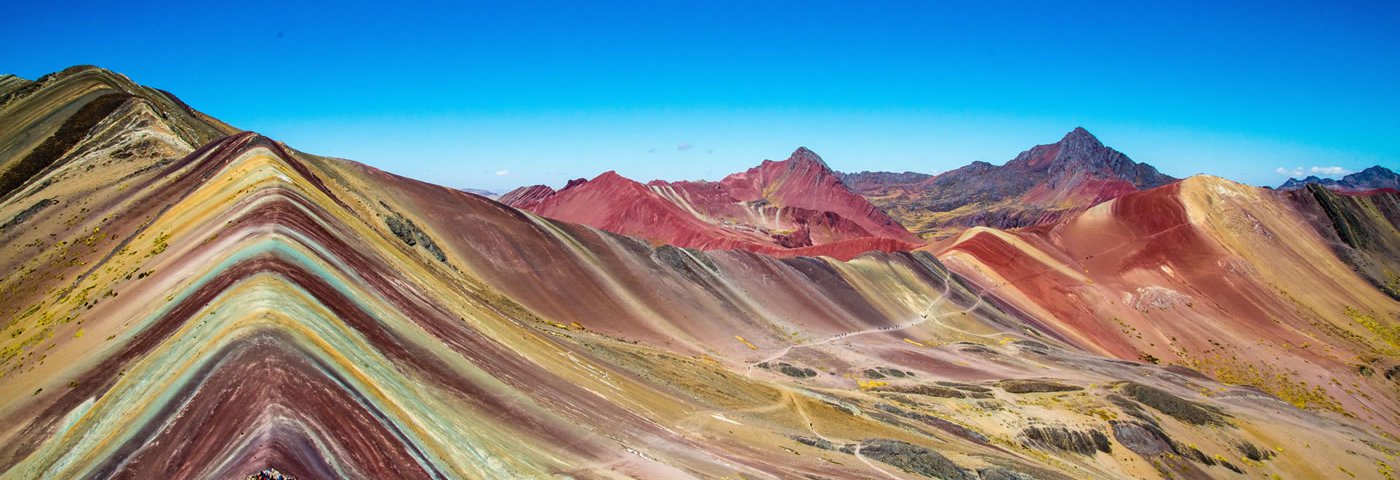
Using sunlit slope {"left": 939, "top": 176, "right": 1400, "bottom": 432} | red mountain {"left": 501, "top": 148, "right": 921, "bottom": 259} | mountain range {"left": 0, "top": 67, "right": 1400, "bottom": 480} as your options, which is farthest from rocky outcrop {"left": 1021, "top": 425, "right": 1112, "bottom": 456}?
red mountain {"left": 501, "top": 148, "right": 921, "bottom": 259}

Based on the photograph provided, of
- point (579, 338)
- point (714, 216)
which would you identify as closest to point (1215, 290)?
point (579, 338)

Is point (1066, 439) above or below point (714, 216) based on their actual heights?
below

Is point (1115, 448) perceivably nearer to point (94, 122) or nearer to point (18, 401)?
point (18, 401)

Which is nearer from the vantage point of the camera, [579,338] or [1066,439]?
[1066,439]

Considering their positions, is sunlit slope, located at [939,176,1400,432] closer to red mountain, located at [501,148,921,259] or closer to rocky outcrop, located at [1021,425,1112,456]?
red mountain, located at [501,148,921,259]

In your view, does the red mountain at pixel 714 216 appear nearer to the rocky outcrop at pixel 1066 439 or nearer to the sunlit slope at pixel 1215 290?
the sunlit slope at pixel 1215 290

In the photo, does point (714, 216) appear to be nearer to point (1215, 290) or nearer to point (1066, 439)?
point (1215, 290)

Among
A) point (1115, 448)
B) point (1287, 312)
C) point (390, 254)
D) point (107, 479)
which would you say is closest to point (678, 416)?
point (390, 254)
